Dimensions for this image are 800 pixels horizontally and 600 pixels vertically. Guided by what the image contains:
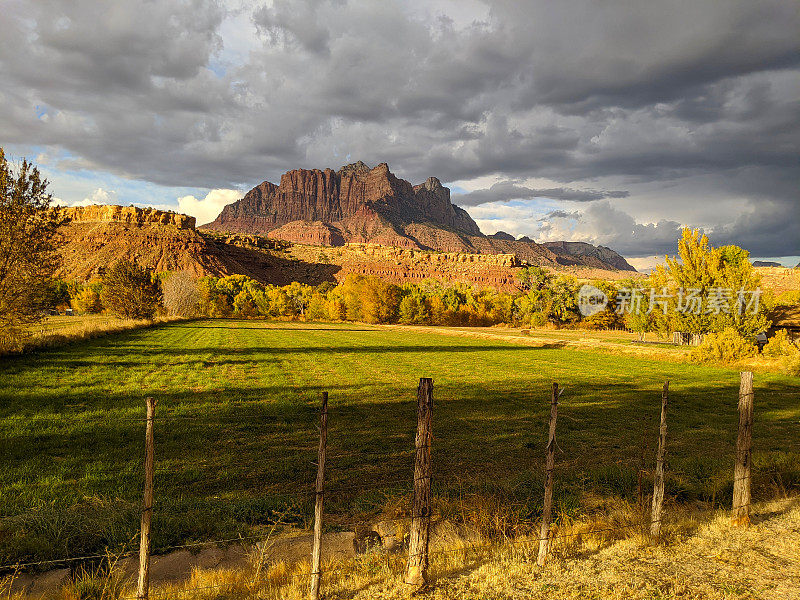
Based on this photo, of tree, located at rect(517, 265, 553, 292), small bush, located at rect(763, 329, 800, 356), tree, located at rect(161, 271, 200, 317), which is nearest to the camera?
small bush, located at rect(763, 329, 800, 356)

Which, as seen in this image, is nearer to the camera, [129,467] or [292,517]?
[292,517]

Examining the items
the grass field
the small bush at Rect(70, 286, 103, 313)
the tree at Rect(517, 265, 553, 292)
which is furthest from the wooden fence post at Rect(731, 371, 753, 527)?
the small bush at Rect(70, 286, 103, 313)

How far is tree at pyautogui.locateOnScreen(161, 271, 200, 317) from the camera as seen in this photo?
84875 mm

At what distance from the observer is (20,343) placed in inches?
1071

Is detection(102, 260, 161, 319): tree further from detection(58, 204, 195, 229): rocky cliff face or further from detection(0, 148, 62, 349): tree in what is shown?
detection(58, 204, 195, 229): rocky cliff face

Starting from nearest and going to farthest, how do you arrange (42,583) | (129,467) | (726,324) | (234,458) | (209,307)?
1. (42,583)
2. (129,467)
3. (234,458)
4. (726,324)
5. (209,307)

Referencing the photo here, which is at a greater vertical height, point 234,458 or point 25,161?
point 25,161

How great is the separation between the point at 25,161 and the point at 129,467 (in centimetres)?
2583

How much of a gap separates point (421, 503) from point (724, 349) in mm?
42716

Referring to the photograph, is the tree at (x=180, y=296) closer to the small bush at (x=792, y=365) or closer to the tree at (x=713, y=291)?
the tree at (x=713, y=291)

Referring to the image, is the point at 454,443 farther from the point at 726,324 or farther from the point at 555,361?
the point at 726,324

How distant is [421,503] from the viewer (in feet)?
18.6

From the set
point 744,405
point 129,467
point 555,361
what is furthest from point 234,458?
point 555,361

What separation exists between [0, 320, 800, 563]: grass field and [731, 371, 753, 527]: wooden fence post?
1044 millimetres
